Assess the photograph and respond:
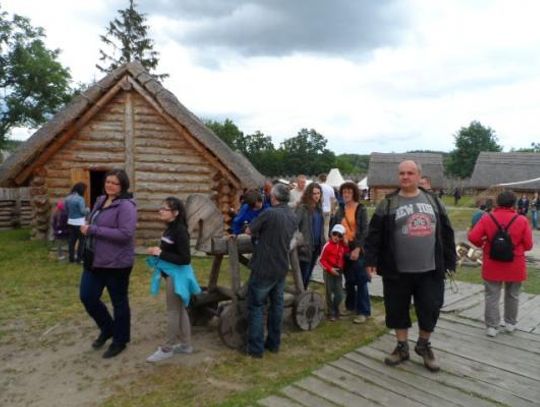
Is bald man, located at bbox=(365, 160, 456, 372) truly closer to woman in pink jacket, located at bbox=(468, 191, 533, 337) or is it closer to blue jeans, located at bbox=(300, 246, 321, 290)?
woman in pink jacket, located at bbox=(468, 191, 533, 337)

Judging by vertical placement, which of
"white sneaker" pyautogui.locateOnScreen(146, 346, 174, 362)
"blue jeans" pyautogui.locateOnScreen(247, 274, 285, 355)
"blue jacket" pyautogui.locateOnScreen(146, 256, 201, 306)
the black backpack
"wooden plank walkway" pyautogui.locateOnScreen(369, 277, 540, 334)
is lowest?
"white sneaker" pyautogui.locateOnScreen(146, 346, 174, 362)

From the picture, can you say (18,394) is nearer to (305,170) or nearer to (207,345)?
(207,345)

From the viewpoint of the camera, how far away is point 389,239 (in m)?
3.88

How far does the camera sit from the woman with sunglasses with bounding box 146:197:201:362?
13.4 ft

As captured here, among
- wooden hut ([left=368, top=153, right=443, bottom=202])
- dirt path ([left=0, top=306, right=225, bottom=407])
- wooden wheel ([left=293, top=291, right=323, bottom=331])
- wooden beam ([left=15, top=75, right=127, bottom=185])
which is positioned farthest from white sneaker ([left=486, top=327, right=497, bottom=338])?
wooden hut ([left=368, top=153, right=443, bottom=202])

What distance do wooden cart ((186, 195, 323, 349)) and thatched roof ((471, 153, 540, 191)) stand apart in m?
35.5

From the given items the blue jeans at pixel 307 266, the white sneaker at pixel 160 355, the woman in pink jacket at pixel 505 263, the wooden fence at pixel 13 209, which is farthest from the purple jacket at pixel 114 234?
the wooden fence at pixel 13 209

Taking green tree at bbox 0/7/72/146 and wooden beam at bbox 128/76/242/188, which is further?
green tree at bbox 0/7/72/146

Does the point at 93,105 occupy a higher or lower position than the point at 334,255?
higher

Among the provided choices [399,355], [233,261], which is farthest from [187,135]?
[399,355]

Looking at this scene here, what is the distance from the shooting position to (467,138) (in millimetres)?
62219

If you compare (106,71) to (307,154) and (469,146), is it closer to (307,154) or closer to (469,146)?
(307,154)

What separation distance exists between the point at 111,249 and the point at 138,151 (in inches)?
288

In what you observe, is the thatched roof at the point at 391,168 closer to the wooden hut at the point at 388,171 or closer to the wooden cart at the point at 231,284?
the wooden hut at the point at 388,171
